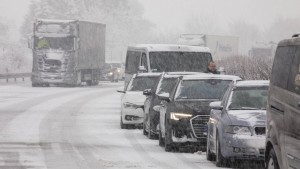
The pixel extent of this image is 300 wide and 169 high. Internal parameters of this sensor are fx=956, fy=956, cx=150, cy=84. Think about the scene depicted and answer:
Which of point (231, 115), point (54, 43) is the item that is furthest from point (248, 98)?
point (54, 43)

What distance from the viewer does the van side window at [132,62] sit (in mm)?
31870

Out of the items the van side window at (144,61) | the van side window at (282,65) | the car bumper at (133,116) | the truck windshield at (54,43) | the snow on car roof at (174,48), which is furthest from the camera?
the truck windshield at (54,43)

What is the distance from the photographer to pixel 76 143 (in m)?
19.9

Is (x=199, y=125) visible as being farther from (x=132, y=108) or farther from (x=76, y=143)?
(x=132, y=108)

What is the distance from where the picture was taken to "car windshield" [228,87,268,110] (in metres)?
16.0

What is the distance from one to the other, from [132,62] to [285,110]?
75.1 ft

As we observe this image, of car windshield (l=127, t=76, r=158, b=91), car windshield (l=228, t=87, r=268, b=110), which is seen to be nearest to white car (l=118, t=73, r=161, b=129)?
car windshield (l=127, t=76, r=158, b=91)

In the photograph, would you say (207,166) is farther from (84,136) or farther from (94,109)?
(94,109)

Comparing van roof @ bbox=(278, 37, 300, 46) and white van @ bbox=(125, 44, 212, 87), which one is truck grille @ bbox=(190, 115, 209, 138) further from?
white van @ bbox=(125, 44, 212, 87)

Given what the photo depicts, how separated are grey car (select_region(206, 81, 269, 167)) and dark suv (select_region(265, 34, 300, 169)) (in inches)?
142

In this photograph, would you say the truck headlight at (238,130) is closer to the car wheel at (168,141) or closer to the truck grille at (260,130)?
the truck grille at (260,130)

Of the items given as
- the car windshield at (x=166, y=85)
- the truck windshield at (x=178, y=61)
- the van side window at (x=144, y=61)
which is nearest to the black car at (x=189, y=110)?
the car windshield at (x=166, y=85)

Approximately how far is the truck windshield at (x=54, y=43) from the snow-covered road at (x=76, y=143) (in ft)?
70.1

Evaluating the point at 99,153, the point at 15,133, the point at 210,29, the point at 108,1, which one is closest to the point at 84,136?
the point at 15,133
